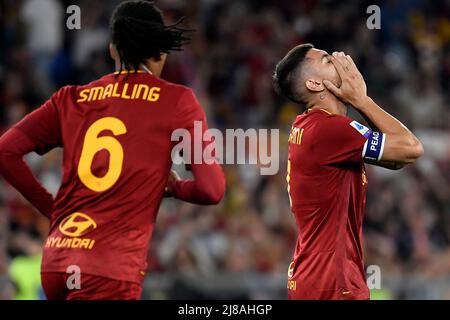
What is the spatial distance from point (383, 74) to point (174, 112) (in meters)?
8.09

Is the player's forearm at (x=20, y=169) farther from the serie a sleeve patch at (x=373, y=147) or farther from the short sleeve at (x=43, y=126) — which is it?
the serie a sleeve patch at (x=373, y=147)

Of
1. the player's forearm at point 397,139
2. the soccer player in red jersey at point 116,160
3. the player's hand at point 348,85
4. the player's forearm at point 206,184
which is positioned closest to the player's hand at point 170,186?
the soccer player in red jersey at point 116,160

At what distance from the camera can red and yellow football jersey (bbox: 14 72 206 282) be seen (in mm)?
4391

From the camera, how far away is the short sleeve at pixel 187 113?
4.46m

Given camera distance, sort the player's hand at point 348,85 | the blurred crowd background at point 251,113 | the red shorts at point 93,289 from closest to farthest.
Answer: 1. the red shorts at point 93,289
2. the player's hand at point 348,85
3. the blurred crowd background at point 251,113

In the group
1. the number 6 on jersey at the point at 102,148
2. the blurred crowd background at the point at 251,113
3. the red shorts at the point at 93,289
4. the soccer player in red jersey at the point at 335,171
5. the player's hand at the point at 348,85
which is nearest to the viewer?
the red shorts at the point at 93,289

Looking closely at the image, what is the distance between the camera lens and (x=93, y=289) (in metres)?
4.31

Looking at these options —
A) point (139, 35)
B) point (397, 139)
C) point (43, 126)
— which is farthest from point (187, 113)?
point (397, 139)

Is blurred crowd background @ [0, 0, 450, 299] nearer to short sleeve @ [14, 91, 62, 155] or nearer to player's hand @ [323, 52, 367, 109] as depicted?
short sleeve @ [14, 91, 62, 155]

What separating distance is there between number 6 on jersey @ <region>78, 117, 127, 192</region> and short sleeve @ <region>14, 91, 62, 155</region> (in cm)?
20

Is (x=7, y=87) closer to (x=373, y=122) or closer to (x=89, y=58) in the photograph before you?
(x=89, y=58)

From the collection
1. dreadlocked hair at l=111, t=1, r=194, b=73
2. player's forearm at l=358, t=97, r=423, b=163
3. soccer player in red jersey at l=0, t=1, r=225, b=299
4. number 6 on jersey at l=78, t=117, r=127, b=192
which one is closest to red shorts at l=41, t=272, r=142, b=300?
soccer player in red jersey at l=0, t=1, r=225, b=299

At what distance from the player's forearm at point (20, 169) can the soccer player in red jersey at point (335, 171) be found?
123 cm
